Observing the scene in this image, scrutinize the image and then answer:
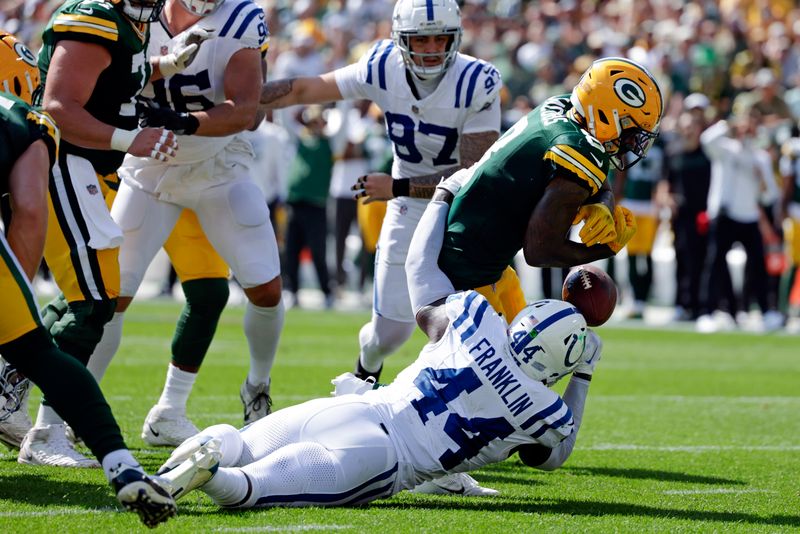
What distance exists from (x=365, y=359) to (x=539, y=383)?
1983mm

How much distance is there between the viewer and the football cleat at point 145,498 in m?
3.39

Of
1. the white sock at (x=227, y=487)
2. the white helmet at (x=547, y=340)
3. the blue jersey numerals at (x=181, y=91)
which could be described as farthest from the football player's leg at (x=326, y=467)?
the blue jersey numerals at (x=181, y=91)

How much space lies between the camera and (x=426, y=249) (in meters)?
4.86

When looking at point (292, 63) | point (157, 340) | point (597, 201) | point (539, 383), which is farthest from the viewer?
point (292, 63)

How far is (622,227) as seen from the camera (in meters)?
4.68

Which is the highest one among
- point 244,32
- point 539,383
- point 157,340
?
point 244,32

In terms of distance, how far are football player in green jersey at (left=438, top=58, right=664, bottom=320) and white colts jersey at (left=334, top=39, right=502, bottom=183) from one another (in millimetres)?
847

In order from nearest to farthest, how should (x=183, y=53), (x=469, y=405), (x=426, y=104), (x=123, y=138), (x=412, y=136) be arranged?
1. (x=469, y=405)
2. (x=123, y=138)
3. (x=183, y=53)
4. (x=426, y=104)
5. (x=412, y=136)

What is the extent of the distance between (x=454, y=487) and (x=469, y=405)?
0.58 meters

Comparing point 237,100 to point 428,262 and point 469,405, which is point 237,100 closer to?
point 428,262

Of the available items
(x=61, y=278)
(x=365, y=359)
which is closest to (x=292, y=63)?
(x=365, y=359)

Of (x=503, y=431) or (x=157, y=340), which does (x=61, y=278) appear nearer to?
(x=503, y=431)

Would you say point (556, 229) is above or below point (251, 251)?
above

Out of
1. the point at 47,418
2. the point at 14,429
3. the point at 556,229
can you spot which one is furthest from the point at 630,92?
the point at 14,429
